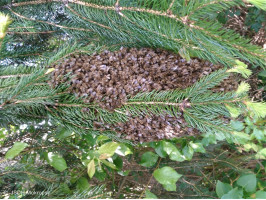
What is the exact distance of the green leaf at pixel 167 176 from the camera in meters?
1.16

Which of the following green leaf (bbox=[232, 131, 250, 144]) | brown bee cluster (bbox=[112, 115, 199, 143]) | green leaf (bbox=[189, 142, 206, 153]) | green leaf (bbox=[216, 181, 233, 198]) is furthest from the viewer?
green leaf (bbox=[189, 142, 206, 153])

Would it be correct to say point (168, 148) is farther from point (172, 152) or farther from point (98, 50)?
point (98, 50)

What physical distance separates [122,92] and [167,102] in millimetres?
209

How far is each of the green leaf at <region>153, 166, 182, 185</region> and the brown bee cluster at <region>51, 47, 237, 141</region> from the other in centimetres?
23

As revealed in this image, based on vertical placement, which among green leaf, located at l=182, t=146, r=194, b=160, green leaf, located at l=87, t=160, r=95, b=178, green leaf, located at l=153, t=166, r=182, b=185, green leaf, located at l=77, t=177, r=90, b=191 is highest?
green leaf, located at l=182, t=146, r=194, b=160

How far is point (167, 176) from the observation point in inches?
46.1

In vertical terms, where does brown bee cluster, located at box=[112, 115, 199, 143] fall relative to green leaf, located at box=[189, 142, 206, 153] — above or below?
above

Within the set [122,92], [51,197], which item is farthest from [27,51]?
[51,197]

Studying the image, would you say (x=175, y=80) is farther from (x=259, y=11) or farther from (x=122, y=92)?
(x=259, y=11)

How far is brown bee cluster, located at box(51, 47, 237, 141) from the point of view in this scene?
972mm

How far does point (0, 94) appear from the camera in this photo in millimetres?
799

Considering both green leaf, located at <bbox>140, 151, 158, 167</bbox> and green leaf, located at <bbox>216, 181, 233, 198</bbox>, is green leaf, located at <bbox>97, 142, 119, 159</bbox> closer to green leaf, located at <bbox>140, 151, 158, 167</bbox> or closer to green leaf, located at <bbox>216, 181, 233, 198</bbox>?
green leaf, located at <bbox>140, 151, 158, 167</bbox>

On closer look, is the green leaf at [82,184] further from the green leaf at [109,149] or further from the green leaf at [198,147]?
the green leaf at [198,147]

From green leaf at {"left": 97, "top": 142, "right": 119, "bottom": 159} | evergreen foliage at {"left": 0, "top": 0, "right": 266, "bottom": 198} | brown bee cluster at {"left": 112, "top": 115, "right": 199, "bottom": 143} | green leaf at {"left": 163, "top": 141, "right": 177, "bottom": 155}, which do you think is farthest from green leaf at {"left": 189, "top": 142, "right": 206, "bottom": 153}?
green leaf at {"left": 97, "top": 142, "right": 119, "bottom": 159}
